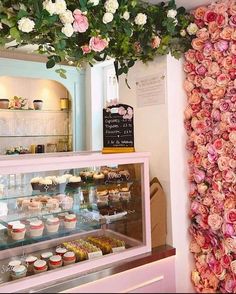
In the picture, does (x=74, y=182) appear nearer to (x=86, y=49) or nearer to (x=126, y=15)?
(x=86, y=49)

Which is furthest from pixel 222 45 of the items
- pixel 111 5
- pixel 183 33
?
pixel 111 5

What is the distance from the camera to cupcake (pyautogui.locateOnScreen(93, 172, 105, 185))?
210 cm

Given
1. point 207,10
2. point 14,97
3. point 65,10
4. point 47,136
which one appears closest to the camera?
point 65,10

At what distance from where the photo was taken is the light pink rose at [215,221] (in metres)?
2.20

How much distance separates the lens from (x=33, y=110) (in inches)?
150

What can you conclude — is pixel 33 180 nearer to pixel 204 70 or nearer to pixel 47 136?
pixel 204 70

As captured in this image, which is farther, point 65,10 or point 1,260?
point 1,260

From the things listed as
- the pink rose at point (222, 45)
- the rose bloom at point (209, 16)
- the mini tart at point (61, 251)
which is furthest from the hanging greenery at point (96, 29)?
the mini tart at point (61, 251)

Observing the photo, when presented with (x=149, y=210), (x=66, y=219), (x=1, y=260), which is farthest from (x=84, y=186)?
(x=1, y=260)

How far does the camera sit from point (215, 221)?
220 centimetres

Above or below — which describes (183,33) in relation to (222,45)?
above

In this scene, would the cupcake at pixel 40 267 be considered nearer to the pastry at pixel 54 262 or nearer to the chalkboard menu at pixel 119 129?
the pastry at pixel 54 262

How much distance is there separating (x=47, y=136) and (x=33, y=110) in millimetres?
344

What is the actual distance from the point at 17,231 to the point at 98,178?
1.89 ft
